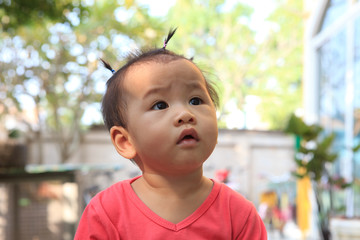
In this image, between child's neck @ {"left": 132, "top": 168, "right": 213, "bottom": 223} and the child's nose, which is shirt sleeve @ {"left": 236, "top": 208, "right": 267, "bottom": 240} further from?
the child's nose

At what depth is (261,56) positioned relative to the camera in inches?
386

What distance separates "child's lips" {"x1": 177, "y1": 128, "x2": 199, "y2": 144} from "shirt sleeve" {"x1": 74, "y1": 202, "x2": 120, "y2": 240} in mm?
192

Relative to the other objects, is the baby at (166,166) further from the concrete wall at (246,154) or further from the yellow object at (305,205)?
the concrete wall at (246,154)

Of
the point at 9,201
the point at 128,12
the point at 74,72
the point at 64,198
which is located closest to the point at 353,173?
the point at 64,198

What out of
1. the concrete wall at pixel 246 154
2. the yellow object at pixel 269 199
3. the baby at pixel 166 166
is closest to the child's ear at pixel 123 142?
the baby at pixel 166 166

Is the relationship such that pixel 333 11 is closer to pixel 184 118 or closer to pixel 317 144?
pixel 317 144

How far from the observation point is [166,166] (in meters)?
0.67

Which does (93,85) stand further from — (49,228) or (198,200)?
(198,200)

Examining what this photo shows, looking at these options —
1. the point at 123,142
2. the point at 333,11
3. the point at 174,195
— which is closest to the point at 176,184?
the point at 174,195

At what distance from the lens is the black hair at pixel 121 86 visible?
28.8 inches

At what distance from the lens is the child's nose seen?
649mm

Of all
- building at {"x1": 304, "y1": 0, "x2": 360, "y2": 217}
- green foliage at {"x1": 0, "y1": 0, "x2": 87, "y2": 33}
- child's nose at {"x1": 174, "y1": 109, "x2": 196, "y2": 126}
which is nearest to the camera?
child's nose at {"x1": 174, "y1": 109, "x2": 196, "y2": 126}

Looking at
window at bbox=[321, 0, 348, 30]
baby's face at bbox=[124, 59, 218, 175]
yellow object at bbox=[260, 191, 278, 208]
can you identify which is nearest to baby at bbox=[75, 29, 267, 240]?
baby's face at bbox=[124, 59, 218, 175]

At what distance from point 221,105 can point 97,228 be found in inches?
15.9
